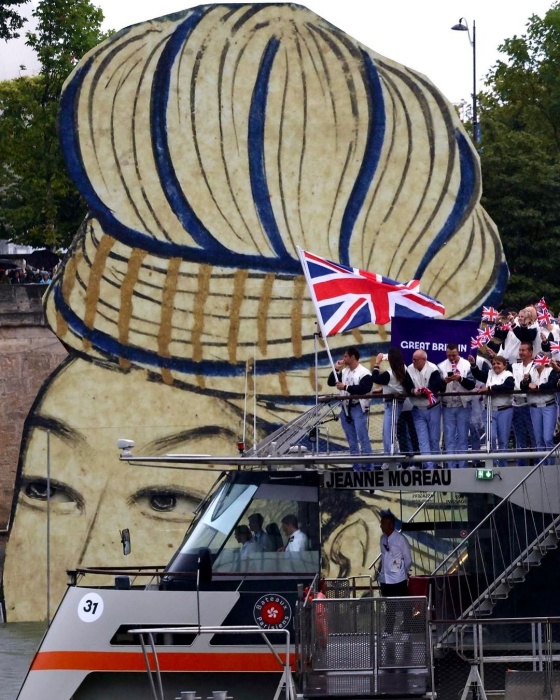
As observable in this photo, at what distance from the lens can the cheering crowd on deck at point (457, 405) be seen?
22.8m

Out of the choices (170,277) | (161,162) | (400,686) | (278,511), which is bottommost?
(400,686)

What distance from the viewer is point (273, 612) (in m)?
22.9

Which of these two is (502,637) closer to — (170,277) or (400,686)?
Answer: (400,686)

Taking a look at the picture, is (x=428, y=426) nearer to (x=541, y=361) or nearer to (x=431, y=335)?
(x=431, y=335)

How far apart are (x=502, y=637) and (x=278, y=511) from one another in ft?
10.9

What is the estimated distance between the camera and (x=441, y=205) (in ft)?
133

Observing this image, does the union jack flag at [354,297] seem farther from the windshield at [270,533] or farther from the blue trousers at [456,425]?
the windshield at [270,533]

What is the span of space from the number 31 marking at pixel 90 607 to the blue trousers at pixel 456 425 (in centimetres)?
495

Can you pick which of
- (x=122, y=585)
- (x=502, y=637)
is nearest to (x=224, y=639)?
(x=122, y=585)

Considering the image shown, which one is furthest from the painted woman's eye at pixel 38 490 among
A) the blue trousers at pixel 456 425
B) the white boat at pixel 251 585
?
the blue trousers at pixel 456 425

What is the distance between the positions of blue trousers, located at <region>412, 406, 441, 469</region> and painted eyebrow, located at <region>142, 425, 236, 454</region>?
1801cm

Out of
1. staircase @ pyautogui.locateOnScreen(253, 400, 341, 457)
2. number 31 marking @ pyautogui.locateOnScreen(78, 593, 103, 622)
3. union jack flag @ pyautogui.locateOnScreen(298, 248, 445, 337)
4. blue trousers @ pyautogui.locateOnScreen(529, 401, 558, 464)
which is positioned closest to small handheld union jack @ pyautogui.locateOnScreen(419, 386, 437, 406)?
blue trousers @ pyautogui.locateOnScreen(529, 401, 558, 464)

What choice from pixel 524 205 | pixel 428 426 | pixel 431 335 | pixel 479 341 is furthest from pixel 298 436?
pixel 524 205

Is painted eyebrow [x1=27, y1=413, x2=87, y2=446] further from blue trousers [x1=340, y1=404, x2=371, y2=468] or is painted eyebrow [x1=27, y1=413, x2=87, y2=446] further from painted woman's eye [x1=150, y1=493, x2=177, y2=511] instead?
blue trousers [x1=340, y1=404, x2=371, y2=468]
